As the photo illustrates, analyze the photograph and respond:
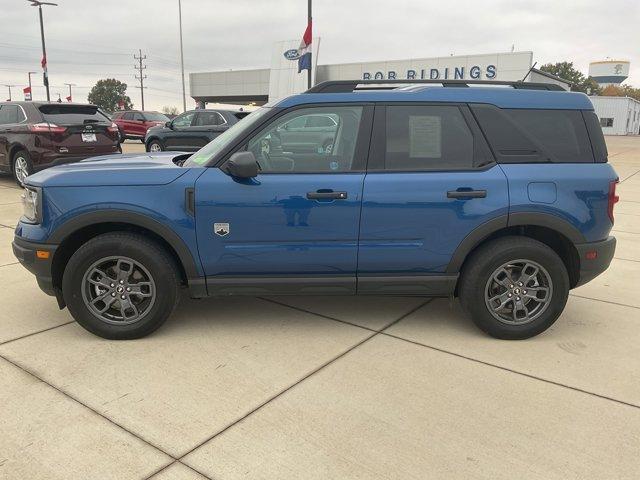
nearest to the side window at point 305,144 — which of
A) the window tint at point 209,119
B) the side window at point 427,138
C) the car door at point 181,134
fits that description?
the side window at point 427,138

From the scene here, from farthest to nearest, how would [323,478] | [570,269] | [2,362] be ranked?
[570,269], [2,362], [323,478]

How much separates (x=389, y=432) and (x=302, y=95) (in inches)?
90.6

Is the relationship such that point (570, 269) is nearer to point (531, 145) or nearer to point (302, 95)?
point (531, 145)

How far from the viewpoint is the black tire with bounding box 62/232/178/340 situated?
3.55 metres

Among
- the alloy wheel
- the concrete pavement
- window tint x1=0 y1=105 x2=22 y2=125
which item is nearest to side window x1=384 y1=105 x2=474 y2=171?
the concrete pavement

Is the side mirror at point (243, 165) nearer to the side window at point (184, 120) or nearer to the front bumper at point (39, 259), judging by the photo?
the front bumper at point (39, 259)

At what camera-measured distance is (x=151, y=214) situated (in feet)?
11.5

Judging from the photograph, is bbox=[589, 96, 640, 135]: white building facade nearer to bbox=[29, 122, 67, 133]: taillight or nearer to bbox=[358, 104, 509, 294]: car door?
bbox=[29, 122, 67, 133]: taillight

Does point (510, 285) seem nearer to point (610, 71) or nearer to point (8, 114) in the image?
point (8, 114)

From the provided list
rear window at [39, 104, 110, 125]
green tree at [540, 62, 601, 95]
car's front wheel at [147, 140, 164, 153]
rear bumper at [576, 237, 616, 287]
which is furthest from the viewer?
green tree at [540, 62, 601, 95]

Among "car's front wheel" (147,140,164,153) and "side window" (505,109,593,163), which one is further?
"car's front wheel" (147,140,164,153)

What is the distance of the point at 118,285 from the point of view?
367 cm

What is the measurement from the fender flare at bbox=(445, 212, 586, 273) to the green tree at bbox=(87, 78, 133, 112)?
11939cm

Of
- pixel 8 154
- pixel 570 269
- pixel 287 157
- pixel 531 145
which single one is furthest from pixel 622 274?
pixel 8 154
